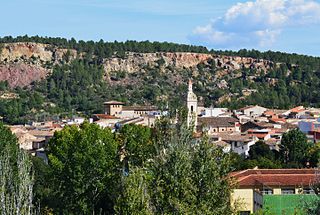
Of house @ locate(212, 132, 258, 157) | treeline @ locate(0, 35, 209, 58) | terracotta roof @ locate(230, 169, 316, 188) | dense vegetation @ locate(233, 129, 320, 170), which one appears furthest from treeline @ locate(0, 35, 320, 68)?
terracotta roof @ locate(230, 169, 316, 188)

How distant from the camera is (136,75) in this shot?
143750mm

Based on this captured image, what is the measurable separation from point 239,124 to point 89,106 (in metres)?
38.6

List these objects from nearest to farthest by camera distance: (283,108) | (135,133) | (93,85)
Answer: (135,133) → (283,108) → (93,85)

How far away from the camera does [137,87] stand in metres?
136

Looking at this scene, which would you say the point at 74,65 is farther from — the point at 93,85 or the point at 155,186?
the point at 155,186

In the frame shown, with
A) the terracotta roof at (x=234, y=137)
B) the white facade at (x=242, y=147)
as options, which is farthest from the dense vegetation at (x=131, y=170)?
the terracotta roof at (x=234, y=137)

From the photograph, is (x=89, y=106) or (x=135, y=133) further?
(x=89, y=106)

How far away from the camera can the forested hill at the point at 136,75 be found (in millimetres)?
121375

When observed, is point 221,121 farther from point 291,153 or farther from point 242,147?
point 291,153

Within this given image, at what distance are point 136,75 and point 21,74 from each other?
2378 centimetres

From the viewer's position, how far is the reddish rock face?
136 meters

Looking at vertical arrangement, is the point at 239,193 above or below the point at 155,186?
below

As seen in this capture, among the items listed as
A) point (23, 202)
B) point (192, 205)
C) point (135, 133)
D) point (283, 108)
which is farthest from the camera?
point (283, 108)

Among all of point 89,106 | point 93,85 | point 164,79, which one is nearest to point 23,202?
point 89,106
